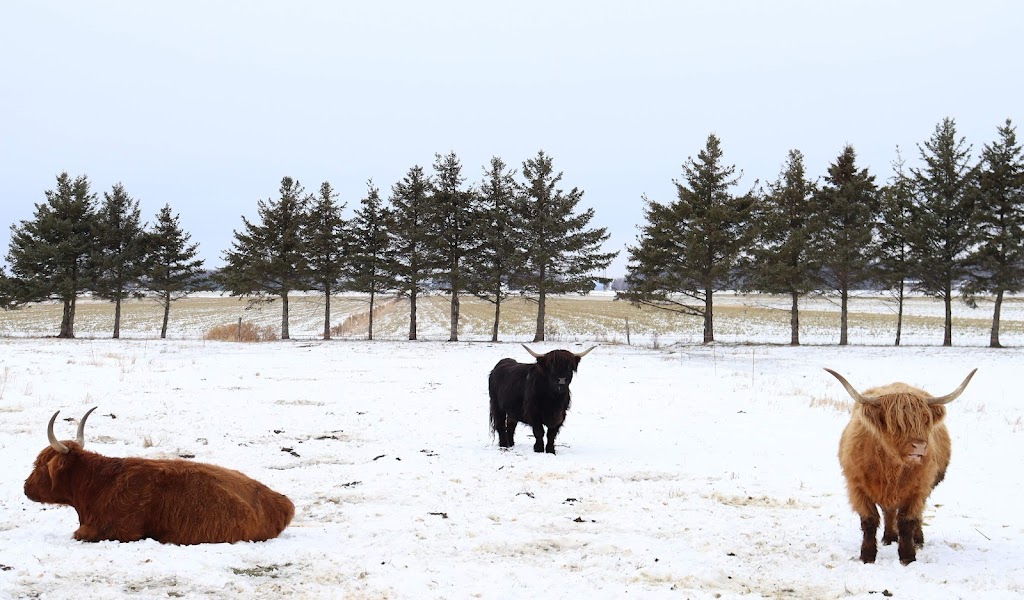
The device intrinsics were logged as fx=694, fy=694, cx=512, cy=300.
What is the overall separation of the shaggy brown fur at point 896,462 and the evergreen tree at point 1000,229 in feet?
117

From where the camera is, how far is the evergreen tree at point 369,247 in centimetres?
4316

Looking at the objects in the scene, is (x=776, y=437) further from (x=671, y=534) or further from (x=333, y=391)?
(x=333, y=391)

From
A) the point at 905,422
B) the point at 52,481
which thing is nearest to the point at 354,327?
the point at 52,481

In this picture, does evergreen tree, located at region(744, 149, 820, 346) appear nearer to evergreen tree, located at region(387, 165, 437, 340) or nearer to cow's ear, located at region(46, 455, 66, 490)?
evergreen tree, located at region(387, 165, 437, 340)

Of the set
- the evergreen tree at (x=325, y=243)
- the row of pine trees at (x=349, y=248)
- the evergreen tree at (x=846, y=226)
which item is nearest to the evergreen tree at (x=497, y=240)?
the row of pine trees at (x=349, y=248)

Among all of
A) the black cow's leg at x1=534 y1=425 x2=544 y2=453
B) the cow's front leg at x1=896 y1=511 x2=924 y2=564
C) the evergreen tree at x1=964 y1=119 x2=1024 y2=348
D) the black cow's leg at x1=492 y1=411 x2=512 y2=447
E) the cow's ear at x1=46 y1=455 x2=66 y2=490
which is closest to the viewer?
the cow's front leg at x1=896 y1=511 x2=924 y2=564

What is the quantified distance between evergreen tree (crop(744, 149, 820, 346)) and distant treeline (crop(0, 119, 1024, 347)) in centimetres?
9

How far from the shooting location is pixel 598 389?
63.4 feet

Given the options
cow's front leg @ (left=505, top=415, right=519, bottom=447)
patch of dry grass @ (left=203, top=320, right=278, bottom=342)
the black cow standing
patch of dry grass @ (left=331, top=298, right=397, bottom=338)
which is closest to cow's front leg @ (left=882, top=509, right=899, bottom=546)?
the black cow standing

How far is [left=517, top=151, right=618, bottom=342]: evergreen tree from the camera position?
39781 millimetres

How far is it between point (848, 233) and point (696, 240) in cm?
791

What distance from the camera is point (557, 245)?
1574 inches

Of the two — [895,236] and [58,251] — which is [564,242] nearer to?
[895,236]

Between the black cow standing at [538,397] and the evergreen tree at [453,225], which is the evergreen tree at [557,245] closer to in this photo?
the evergreen tree at [453,225]
